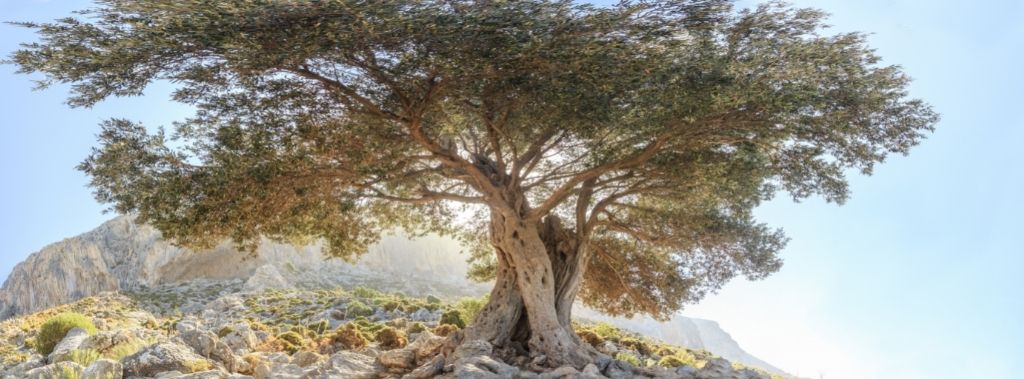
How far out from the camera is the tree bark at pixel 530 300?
55.2 feet

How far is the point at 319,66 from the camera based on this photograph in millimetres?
13680

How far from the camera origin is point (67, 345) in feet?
60.1

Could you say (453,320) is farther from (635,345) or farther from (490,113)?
(490,113)

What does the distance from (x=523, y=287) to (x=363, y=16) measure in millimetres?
8685

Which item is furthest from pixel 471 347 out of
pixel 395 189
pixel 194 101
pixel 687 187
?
pixel 194 101

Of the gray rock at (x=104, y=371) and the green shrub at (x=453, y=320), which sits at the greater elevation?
the green shrub at (x=453, y=320)

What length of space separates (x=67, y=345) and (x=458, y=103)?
1292 centimetres

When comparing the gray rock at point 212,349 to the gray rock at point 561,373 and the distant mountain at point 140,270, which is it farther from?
the distant mountain at point 140,270

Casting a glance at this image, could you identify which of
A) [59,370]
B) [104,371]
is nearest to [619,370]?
[104,371]

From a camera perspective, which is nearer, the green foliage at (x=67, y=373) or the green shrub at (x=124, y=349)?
the green foliage at (x=67, y=373)

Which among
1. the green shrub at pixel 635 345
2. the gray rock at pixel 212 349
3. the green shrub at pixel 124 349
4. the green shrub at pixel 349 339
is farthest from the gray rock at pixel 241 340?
the green shrub at pixel 635 345

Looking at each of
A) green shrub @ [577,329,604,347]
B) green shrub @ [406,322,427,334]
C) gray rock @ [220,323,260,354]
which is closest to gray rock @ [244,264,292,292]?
green shrub @ [406,322,427,334]

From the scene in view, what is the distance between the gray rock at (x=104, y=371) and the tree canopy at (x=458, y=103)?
3066 mm

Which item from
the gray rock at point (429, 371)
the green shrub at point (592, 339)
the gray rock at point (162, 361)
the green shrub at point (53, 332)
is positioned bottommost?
the green shrub at point (53, 332)
